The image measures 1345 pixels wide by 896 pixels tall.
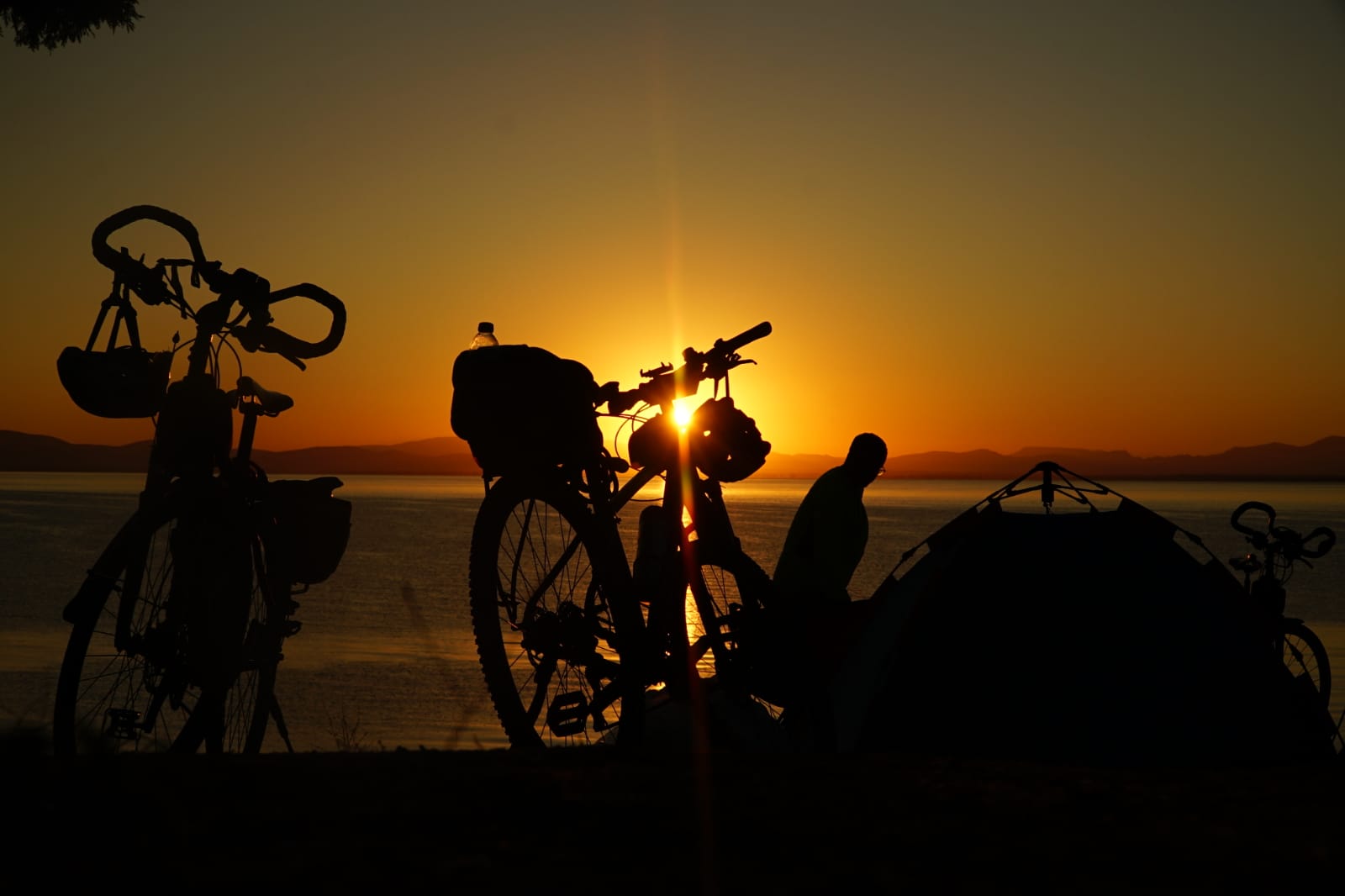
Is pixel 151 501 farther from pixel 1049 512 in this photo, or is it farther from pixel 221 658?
pixel 1049 512

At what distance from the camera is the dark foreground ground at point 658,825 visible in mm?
3320

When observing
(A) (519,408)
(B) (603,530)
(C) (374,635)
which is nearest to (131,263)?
(A) (519,408)

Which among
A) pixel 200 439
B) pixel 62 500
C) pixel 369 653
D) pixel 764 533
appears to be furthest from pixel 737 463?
pixel 62 500

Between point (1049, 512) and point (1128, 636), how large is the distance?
44.5 inches

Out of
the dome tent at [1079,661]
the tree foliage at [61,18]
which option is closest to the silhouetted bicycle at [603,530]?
the dome tent at [1079,661]

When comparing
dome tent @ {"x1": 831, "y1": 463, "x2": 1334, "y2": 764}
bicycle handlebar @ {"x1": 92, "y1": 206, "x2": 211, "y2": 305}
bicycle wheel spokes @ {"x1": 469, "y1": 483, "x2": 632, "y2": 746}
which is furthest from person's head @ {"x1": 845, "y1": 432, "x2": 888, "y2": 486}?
bicycle handlebar @ {"x1": 92, "y1": 206, "x2": 211, "y2": 305}

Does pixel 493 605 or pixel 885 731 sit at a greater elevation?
pixel 493 605

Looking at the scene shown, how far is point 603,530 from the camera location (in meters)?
5.99

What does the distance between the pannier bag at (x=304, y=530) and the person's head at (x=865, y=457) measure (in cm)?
314

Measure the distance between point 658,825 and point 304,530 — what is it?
3.10 meters

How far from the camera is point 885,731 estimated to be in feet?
24.5

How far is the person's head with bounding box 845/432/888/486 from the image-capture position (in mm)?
7996

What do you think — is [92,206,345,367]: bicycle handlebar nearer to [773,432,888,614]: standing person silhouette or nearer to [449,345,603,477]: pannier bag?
[449,345,603,477]: pannier bag

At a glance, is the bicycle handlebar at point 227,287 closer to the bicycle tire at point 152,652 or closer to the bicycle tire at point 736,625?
the bicycle tire at point 152,652
